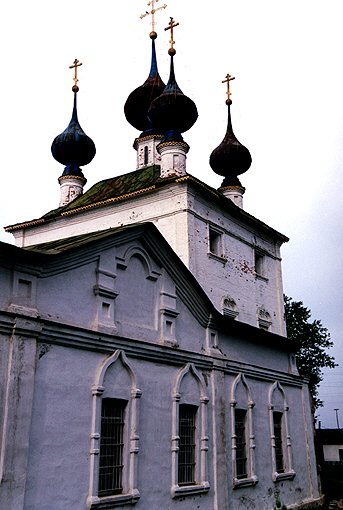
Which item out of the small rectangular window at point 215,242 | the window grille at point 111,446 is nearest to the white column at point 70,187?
the small rectangular window at point 215,242

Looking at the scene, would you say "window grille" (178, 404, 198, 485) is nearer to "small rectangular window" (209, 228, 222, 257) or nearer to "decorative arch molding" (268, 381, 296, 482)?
"decorative arch molding" (268, 381, 296, 482)

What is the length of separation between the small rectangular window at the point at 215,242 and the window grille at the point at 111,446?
27.3 ft

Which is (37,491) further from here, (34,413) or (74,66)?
(74,66)

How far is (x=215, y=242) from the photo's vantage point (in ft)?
54.4

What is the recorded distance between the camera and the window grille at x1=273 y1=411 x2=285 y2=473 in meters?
13.0

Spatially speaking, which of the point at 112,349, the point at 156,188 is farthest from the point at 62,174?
the point at 112,349

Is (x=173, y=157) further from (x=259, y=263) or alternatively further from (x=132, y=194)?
(x=259, y=263)

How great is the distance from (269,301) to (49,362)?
11.8m

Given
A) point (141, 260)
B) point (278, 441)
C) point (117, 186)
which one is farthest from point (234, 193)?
Answer: point (141, 260)

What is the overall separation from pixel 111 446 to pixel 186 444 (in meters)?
1.98

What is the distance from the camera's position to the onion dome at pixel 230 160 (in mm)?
20547

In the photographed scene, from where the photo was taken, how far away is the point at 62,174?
2016cm

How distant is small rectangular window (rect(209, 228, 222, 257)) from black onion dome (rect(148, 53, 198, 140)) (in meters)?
3.06

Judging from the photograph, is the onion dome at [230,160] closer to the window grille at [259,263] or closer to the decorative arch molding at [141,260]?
the window grille at [259,263]
